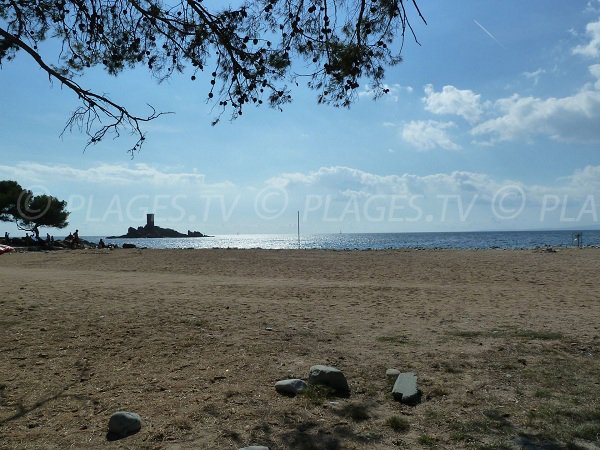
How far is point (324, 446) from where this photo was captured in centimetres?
366

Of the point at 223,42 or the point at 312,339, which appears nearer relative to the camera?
the point at 223,42

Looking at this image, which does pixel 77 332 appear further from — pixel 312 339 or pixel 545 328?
pixel 545 328

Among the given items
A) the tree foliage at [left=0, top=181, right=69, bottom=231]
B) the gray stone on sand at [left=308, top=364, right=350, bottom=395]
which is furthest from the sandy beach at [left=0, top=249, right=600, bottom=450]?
the tree foliage at [left=0, top=181, right=69, bottom=231]

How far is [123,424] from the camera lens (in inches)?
157

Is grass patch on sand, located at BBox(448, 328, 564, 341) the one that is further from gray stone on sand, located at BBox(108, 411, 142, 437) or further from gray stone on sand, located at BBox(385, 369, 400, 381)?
gray stone on sand, located at BBox(108, 411, 142, 437)

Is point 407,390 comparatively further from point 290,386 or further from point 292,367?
point 292,367

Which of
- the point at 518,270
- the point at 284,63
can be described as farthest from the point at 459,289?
the point at 284,63

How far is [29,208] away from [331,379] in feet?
186

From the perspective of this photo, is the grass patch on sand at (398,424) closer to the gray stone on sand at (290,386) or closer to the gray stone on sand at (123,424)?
the gray stone on sand at (290,386)

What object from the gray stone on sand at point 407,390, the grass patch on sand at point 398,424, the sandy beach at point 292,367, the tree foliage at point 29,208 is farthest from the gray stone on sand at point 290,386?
the tree foliage at point 29,208

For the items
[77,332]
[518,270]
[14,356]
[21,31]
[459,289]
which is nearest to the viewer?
[14,356]

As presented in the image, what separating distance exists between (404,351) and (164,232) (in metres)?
188

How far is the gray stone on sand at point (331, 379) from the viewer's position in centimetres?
488

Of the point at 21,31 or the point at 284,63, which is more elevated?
the point at 21,31
